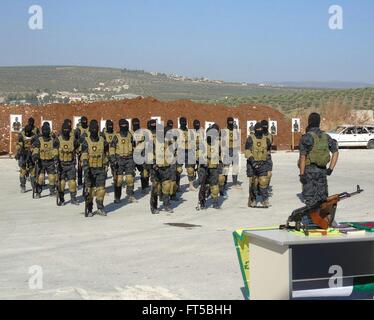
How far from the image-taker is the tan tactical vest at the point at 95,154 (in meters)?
14.6

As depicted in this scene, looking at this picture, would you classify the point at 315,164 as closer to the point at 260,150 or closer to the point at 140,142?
the point at 260,150

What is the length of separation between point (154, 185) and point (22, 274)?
5971mm

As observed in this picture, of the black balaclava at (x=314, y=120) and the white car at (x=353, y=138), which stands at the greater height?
the black balaclava at (x=314, y=120)

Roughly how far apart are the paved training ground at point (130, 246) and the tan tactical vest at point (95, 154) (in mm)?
1174

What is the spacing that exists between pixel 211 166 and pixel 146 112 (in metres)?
24.6

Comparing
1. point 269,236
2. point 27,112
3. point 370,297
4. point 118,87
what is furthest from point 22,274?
point 118,87

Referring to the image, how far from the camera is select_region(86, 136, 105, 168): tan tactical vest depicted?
14.6m

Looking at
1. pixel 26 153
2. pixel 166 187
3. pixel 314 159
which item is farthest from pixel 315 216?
pixel 26 153

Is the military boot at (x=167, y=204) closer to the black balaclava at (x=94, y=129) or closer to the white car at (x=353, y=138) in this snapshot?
A: the black balaclava at (x=94, y=129)

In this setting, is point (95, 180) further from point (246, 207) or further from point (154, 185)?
point (246, 207)

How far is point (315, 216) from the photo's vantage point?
7547 mm

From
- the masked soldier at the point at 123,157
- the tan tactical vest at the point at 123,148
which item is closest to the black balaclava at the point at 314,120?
the masked soldier at the point at 123,157

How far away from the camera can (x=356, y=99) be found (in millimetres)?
76938

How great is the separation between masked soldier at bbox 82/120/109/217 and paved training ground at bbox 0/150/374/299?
2.10 feet
